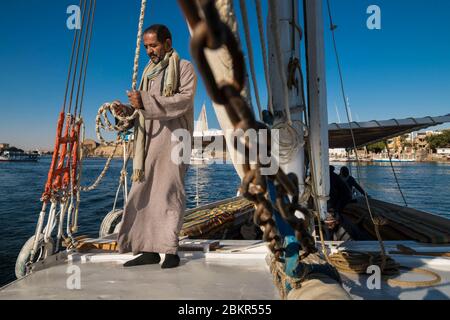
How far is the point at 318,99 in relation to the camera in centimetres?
274

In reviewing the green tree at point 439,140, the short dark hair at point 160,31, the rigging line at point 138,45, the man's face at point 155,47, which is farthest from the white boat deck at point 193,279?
the green tree at point 439,140

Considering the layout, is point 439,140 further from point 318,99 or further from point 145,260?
point 145,260

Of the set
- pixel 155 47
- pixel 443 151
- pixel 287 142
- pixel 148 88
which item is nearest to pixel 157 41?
pixel 155 47

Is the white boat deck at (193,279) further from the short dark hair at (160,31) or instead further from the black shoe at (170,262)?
the short dark hair at (160,31)

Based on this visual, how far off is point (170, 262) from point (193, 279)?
30 centimetres

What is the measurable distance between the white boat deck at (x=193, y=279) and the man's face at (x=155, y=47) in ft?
4.78

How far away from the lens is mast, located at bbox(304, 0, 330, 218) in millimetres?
2701

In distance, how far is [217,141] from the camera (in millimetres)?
5008

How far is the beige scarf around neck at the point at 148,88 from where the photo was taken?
2115 mm

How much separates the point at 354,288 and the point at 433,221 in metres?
2.09

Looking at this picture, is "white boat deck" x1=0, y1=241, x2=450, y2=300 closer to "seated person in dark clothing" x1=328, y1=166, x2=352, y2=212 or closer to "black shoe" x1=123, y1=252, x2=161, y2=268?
"black shoe" x1=123, y1=252, x2=161, y2=268

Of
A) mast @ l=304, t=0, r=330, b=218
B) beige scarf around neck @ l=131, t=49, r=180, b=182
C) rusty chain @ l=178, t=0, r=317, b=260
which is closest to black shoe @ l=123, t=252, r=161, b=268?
beige scarf around neck @ l=131, t=49, r=180, b=182

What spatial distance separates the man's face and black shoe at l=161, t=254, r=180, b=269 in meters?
1.37
